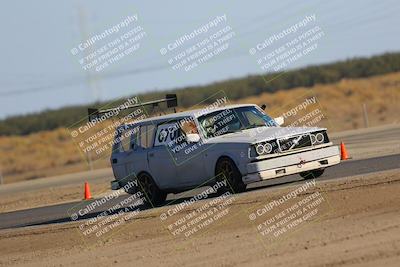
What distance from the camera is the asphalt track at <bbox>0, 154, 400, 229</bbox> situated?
2003cm

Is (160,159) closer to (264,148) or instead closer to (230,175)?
(230,175)

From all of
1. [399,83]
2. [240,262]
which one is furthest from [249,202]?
[399,83]

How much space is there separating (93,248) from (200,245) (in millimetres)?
2038

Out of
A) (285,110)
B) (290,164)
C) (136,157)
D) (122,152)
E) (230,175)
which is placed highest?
(122,152)

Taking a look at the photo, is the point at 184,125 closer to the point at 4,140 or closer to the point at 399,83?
the point at 399,83

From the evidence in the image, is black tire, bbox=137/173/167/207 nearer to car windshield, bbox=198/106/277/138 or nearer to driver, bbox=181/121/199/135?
driver, bbox=181/121/199/135

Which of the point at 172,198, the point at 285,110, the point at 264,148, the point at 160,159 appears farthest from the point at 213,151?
the point at 285,110

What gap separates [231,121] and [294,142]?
4.84ft

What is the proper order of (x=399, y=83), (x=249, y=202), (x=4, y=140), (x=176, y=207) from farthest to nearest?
(x=4, y=140) → (x=399, y=83) → (x=176, y=207) → (x=249, y=202)

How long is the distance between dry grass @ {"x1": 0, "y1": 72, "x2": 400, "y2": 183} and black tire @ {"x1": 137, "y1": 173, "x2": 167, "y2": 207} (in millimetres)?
23612

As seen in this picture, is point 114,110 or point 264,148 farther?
point 114,110

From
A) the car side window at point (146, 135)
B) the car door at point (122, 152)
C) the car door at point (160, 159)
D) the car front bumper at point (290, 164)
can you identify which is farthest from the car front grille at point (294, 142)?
the car door at point (122, 152)

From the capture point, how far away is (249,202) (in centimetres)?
1658

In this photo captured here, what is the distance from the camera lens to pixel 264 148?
18062 millimetres
